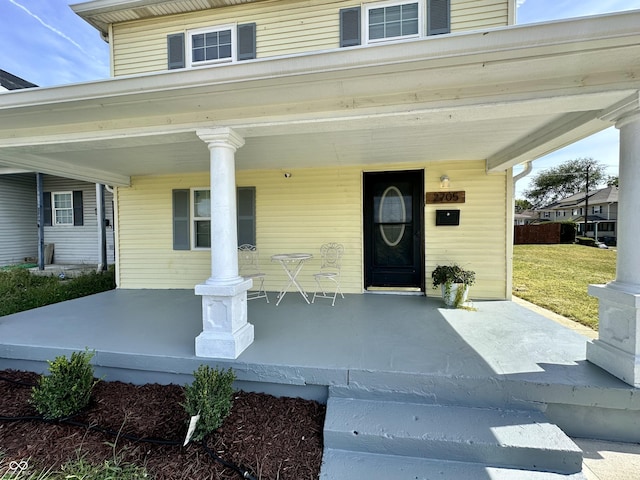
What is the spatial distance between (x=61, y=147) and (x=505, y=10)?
234 inches

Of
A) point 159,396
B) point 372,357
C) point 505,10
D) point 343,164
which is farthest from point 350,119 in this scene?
point 505,10

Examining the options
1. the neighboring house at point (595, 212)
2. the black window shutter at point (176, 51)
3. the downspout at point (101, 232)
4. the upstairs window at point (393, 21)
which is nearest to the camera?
the upstairs window at point (393, 21)

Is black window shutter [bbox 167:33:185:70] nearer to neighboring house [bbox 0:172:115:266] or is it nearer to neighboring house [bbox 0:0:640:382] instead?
neighboring house [bbox 0:0:640:382]

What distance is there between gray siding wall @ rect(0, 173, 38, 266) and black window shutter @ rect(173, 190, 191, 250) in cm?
734

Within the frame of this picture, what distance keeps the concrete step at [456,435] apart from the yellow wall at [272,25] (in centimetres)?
497

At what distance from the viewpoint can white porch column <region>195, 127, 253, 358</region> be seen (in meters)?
2.44

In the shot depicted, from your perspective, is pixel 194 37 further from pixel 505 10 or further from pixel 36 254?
pixel 36 254

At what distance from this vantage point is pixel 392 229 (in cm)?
490

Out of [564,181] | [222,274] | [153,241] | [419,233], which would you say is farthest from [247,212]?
Answer: [564,181]

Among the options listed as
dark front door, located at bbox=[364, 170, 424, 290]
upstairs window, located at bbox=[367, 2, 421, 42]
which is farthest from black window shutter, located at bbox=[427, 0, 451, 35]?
dark front door, located at bbox=[364, 170, 424, 290]

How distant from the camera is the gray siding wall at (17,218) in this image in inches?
337

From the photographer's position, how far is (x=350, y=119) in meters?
2.32

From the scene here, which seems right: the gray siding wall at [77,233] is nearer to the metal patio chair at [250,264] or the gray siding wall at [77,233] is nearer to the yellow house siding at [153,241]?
the yellow house siding at [153,241]

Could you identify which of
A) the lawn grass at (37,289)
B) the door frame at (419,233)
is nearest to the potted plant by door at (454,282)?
the door frame at (419,233)
